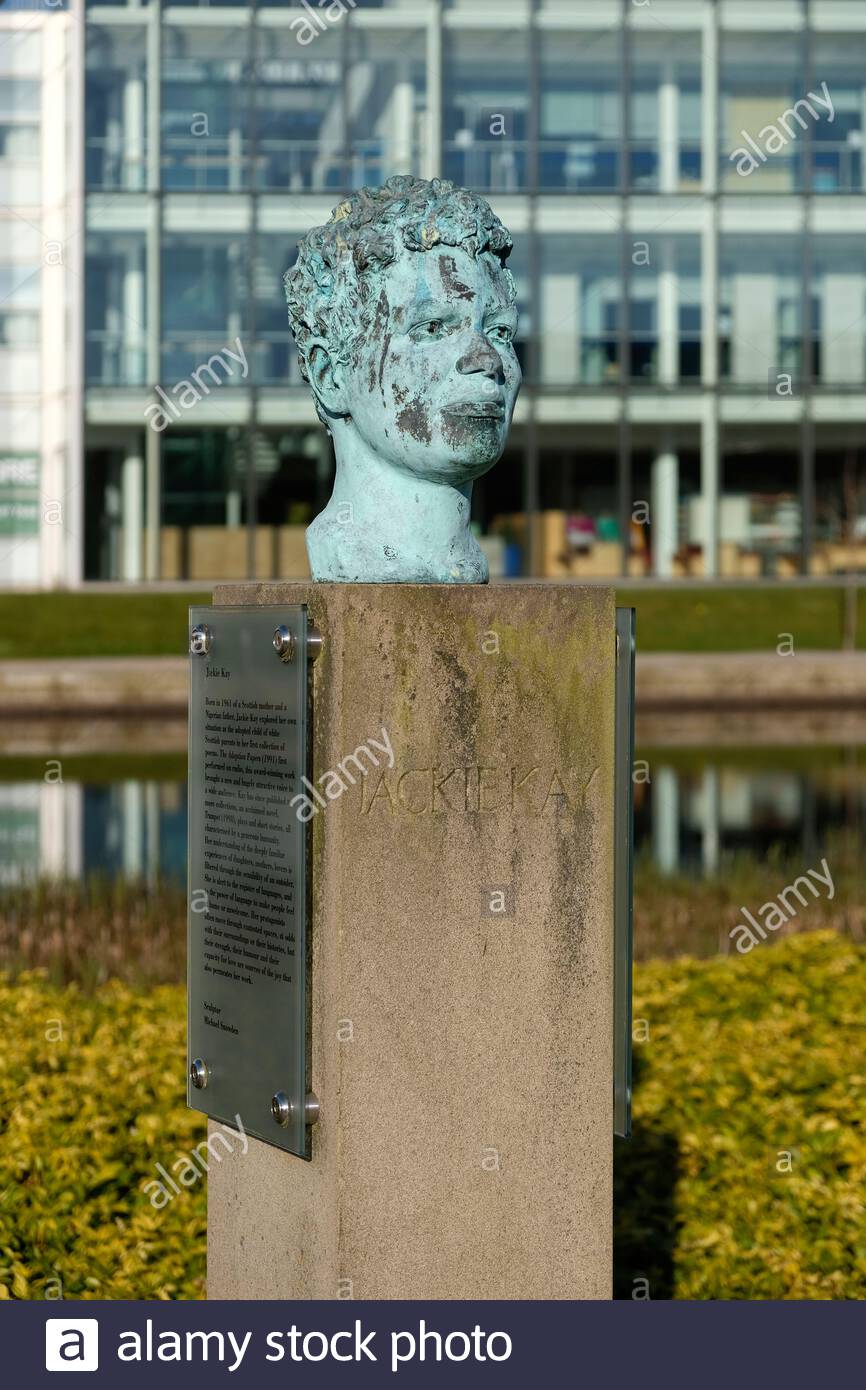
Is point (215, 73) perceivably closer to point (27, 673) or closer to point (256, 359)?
point (256, 359)

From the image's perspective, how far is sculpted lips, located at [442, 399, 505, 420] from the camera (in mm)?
4812

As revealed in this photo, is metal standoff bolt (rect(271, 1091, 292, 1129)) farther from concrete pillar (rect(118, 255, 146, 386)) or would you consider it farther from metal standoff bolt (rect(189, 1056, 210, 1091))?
concrete pillar (rect(118, 255, 146, 386))

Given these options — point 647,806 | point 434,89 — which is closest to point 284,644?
point 647,806

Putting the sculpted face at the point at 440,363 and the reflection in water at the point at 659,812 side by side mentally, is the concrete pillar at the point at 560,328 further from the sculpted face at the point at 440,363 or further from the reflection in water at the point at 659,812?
the sculpted face at the point at 440,363

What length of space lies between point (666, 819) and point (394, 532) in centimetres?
1055

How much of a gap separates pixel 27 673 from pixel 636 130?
16.3m

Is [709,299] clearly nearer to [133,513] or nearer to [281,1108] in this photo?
[133,513]

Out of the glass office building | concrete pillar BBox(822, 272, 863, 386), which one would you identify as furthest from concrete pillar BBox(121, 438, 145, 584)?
concrete pillar BBox(822, 272, 863, 386)

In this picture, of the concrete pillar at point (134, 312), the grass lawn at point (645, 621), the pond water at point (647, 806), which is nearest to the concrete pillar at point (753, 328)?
the grass lawn at point (645, 621)

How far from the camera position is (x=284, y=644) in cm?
460

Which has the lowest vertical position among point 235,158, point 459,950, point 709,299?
point 459,950

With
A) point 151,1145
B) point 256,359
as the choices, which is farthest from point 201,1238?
point 256,359

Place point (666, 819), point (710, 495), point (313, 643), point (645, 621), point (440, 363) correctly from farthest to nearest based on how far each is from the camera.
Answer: point (710, 495), point (645, 621), point (666, 819), point (440, 363), point (313, 643)

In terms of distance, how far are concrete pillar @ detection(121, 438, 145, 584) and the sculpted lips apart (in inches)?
1170
